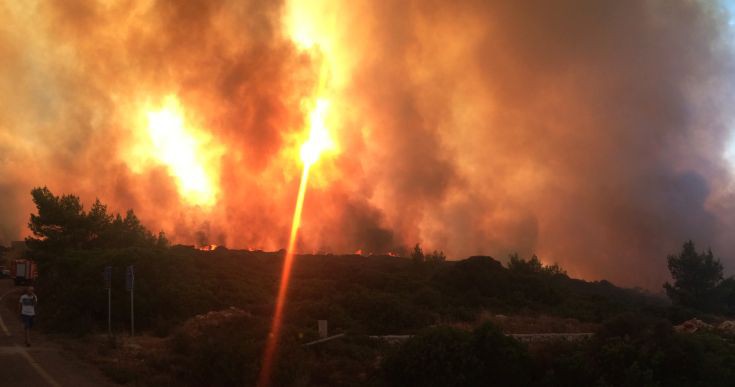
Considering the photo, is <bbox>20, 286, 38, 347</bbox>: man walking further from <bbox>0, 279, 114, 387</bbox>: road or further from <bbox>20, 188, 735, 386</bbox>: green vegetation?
<bbox>20, 188, 735, 386</bbox>: green vegetation

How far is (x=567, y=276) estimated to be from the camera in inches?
3487

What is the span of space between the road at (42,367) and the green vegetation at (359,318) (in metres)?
0.90

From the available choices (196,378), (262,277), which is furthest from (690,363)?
(262,277)

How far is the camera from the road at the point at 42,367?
13.5m

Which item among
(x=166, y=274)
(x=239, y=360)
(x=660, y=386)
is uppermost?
(x=166, y=274)

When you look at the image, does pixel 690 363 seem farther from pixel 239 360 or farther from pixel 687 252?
pixel 687 252

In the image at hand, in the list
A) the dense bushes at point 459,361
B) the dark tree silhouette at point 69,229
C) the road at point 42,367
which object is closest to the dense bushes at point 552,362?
the dense bushes at point 459,361

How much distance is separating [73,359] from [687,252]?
64684mm

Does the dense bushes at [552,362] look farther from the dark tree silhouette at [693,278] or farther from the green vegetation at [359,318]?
the dark tree silhouette at [693,278]

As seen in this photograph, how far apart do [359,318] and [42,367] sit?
16.8m

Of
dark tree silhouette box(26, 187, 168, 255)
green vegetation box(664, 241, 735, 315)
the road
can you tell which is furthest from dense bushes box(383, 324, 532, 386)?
green vegetation box(664, 241, 735, 315)

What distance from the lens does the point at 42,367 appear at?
15203 mm

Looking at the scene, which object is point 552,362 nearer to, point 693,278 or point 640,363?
point 640,363

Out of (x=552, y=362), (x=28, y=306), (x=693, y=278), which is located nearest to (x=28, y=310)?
(x=28, y=306)
